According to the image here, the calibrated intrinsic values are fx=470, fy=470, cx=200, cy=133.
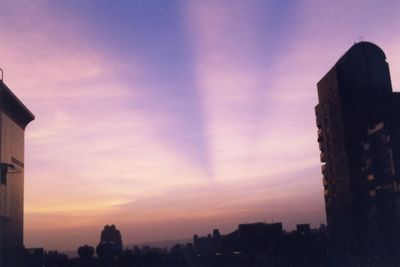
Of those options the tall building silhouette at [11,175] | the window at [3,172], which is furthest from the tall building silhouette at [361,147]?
the window at [3,172]

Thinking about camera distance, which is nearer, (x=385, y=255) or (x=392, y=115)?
(x=385, y=255)

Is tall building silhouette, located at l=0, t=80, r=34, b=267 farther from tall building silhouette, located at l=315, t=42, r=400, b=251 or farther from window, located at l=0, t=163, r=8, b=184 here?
tall building silhouette, located at l=315, t=42, r=400, b=251

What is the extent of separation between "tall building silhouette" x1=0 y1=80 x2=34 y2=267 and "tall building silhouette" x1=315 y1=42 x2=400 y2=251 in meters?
69.3

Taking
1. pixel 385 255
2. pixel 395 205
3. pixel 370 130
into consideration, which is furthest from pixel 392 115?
pixel 385 255

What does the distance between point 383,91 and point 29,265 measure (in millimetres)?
84636

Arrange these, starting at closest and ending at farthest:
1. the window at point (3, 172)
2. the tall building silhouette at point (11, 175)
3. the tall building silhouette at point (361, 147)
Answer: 1. the window at point (3, 172)
2. the tall building silhouette at point (11, 175)
3. the tall building silhouette at point (361, 147)

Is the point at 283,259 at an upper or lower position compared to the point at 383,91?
lower

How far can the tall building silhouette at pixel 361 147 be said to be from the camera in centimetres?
9053

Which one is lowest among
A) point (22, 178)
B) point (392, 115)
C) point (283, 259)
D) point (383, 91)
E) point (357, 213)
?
point (283, 259)

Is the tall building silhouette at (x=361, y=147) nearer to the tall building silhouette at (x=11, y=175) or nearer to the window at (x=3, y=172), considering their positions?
the tall building silhouette at (x=11, y=175)

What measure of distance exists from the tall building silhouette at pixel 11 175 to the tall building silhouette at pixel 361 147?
69297 mm

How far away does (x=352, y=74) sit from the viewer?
107m

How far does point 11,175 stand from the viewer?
298 ft

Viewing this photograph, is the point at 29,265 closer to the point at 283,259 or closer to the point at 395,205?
the point at 283,259
